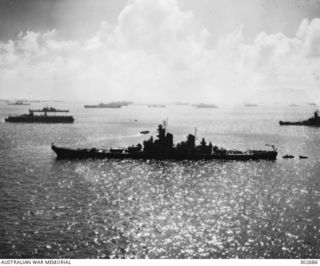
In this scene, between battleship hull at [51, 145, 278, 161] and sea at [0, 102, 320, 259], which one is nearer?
sea at [0, 102, 320, 259]

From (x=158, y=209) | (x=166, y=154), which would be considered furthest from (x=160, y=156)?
(x=158, y=209)

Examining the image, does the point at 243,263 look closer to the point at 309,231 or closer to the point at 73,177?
the point at 309,231

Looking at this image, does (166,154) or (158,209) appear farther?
(166,154)

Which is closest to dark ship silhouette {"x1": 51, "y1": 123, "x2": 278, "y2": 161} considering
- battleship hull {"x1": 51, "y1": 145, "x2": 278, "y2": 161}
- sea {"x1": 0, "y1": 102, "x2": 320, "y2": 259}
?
battleship hull {"x1": 51, "y1": 145, "x2": 278, "y2": 161}

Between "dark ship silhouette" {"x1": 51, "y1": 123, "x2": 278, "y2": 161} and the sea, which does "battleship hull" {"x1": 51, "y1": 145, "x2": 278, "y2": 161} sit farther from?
the sea

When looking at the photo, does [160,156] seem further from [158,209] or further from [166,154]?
[158,209]

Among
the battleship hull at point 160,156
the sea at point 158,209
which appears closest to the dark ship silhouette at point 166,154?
the battleship hull at point 160,156

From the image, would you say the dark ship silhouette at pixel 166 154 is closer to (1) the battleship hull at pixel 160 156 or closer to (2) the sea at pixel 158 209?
(1) the battleship hull at pixel 160 156

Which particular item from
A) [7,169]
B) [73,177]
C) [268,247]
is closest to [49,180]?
[73,177]
